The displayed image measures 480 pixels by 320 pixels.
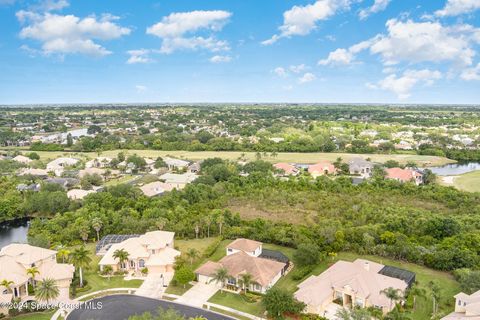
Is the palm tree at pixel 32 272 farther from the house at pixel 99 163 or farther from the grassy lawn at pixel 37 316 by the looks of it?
the house at pixel 99 163

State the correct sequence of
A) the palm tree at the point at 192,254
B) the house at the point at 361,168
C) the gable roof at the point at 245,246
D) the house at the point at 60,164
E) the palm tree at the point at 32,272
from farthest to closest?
the house at the point at 60,164, the house at the point at 361,168, the gable roof at the point at 245,246, the palm tree at the point at 192,254, the palm tree at the point at 32,272

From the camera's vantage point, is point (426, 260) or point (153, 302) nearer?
point (153, 302)

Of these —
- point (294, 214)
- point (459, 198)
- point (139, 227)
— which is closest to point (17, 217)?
point (139, 227)

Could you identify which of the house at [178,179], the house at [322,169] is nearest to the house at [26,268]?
the house at [178,179]

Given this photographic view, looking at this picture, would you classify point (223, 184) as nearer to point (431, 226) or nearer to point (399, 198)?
point (399, 198)

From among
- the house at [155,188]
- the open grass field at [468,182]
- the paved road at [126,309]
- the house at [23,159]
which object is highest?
the house at [23,159]

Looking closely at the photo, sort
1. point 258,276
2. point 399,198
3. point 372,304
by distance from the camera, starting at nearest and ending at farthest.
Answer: point 372,304 < point 258,276 < point 399,198
